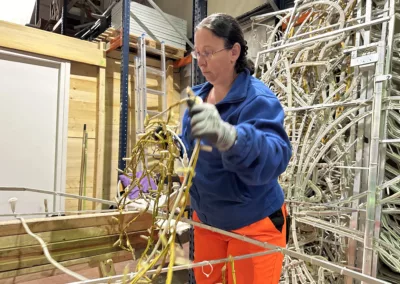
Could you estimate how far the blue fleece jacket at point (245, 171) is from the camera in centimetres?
69

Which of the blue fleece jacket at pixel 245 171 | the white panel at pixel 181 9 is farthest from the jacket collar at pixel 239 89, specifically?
the white panel at pixel 181 9

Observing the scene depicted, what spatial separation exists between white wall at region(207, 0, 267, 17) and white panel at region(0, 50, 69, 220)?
162cm

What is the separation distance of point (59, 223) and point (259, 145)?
3.11 ft

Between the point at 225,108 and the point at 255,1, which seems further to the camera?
the point at 255,1

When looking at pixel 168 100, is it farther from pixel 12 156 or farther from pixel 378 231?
pixel 378 231

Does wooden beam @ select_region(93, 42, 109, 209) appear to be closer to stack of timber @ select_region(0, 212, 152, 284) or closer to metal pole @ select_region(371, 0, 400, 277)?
stack of timber @ select_region(0, 212, 152, 284)

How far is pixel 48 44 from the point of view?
2637 mm

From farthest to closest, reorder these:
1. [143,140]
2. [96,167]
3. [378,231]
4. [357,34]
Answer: [96,167] → [357,34] → [378,231] → [143,140]

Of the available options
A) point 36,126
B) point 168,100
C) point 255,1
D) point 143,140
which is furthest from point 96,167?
point 143,140

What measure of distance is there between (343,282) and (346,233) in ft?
1.08

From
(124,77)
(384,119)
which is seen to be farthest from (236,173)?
(124,77)

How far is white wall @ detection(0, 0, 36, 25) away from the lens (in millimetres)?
3020

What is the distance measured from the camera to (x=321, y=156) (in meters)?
1.58

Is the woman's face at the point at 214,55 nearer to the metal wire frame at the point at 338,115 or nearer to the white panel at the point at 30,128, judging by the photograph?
the metal wire frame at the point at 338,115
